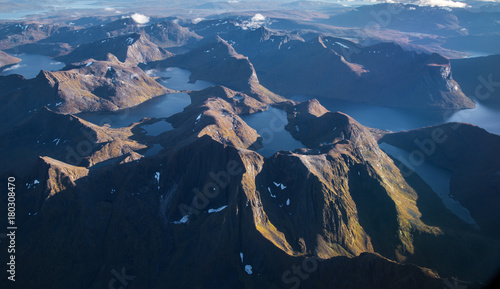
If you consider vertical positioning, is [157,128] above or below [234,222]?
below

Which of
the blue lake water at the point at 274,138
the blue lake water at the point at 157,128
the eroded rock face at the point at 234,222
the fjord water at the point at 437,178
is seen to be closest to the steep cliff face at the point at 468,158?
the fjord water at the point at 437,178

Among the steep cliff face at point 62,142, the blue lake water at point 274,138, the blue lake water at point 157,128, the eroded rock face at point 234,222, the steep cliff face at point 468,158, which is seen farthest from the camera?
the blue lake water at point 157,128

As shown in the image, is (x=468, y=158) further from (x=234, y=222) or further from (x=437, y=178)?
(x=234, y=222)

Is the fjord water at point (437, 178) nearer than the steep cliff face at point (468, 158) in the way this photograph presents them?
No

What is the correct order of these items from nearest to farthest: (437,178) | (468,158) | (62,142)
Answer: (62,142) < (437,178) < (468,158)

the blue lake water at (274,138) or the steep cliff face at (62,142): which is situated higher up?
the steep cliff face at (62,142)

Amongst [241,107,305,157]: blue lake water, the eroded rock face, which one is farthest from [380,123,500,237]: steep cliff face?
[241,107,305,157]: blue lake water

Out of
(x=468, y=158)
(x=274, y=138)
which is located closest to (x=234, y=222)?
(x=274, y=138)

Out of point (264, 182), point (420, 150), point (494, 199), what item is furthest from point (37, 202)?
point (420, 150)

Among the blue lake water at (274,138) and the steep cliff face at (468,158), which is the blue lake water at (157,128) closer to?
the blue lake water at (274,138)

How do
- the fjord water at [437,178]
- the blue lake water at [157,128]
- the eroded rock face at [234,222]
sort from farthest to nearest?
the blue lake water at [157,128] < the fjord water at [437,178] < the eroded rock face at [234,222]

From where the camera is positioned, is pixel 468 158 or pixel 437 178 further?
pixel 468 158
